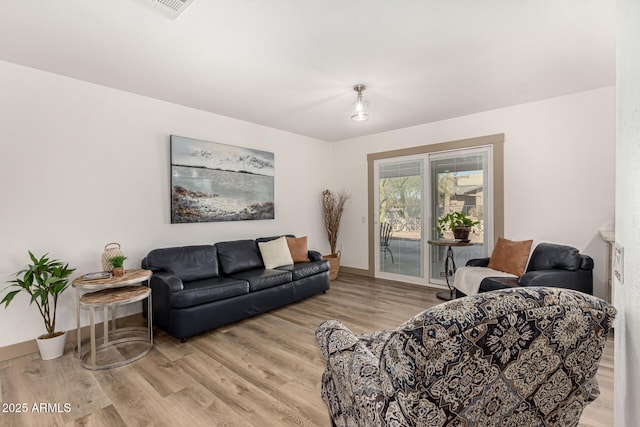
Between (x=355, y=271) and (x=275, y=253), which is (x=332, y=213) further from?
(x=275, y=253)

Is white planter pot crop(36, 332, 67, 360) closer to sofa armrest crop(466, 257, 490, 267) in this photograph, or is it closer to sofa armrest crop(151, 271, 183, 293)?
sofa armrest crop(151, 271, 183, 293)

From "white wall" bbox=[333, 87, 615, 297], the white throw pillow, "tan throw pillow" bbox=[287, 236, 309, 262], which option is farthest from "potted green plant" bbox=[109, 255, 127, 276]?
"white wall" bbox=[333, 87, 615, 297]

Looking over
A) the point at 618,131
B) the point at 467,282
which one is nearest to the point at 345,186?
the point at 467,282

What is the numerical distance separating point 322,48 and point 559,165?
10.5 feet

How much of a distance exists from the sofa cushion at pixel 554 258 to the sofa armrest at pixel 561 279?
8cm

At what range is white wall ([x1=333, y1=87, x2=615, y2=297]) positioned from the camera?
3.24 meters

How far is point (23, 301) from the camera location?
2588 mm

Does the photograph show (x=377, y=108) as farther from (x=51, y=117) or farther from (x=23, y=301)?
(x=23, y=301)

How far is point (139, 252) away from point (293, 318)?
1.93 m

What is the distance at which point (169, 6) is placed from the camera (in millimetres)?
1826

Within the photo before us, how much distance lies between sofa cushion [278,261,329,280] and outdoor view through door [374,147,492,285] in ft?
4.68

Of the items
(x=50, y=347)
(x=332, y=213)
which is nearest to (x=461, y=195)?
(x=332, y=213)

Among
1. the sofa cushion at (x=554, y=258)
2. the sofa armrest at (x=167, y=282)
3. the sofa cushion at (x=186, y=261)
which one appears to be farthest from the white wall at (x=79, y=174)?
the sofa cushion at (x=554, y=258)

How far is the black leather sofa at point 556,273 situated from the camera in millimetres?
2693
